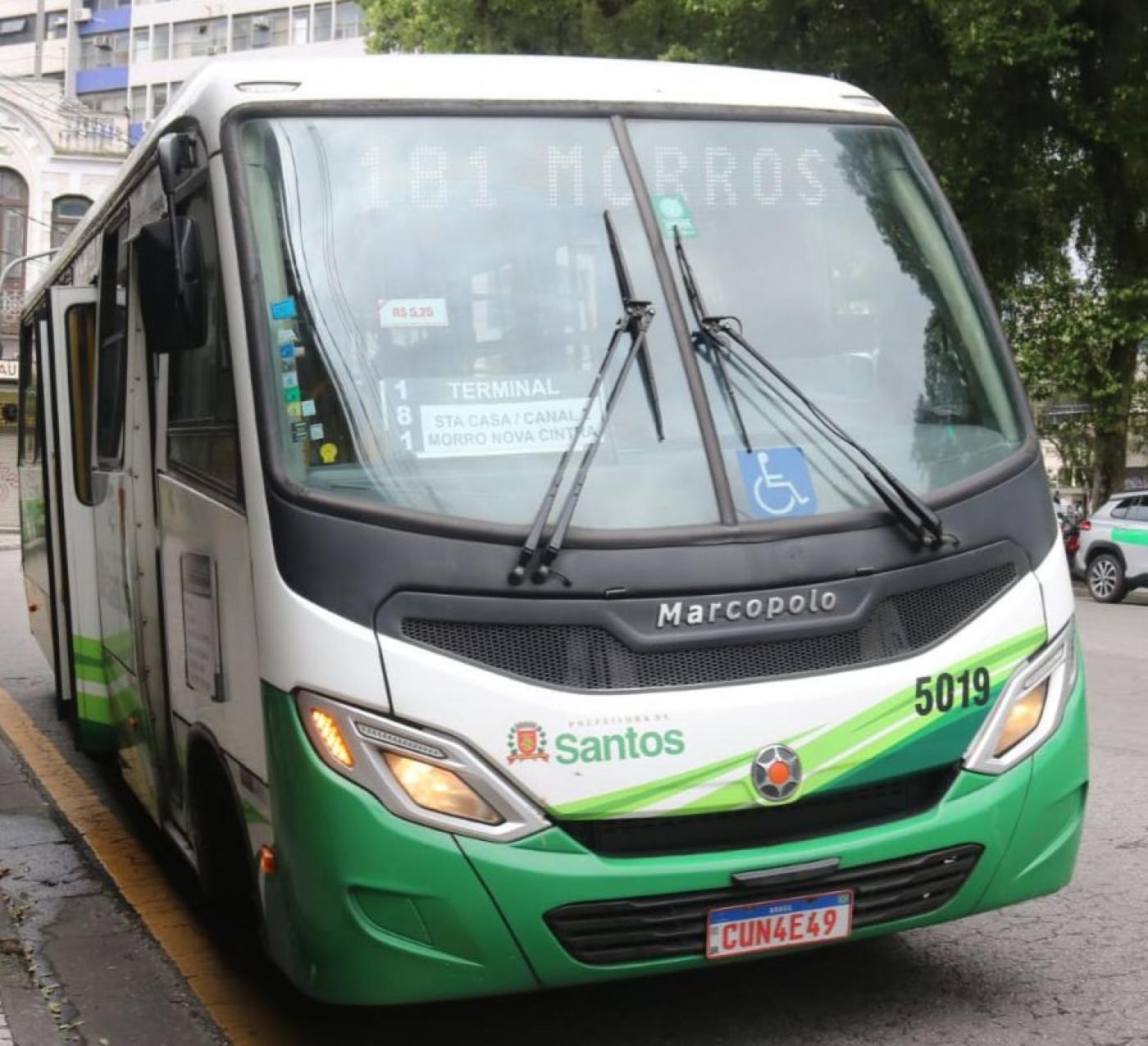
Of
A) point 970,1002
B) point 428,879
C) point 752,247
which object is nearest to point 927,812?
point 970,1002

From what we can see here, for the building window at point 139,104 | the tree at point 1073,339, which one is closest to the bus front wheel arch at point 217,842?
the tree at point 1073,339

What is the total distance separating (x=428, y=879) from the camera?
396cm

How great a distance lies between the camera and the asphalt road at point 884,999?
468 centimetres

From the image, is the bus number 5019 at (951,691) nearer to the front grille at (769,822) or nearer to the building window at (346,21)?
the front grille at (769,822)

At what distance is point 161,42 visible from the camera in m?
67.9

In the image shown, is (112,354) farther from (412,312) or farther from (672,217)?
(672,217)

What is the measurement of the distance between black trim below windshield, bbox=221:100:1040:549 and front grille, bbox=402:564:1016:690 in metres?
0.22

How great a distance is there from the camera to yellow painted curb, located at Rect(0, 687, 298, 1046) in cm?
497

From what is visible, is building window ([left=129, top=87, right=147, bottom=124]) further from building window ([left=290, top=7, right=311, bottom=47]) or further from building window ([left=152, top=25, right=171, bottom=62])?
building window ([left=290, top=7, right=311, bottom=47])

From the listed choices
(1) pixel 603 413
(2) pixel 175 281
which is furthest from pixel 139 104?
(1) pixel 603 413

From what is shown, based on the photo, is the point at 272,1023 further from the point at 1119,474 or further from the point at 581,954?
the point at 1119,474

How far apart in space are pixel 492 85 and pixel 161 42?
2641 inches

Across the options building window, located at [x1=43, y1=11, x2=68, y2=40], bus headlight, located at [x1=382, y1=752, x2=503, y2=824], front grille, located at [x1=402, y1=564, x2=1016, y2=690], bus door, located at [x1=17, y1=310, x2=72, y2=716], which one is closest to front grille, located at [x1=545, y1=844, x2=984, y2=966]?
bus headlight, located at [x1=382, y1=752, x2=503, y2=824]

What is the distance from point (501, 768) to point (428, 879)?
29cm
